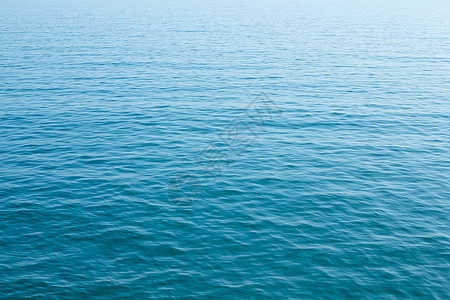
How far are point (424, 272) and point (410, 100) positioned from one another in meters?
38.2

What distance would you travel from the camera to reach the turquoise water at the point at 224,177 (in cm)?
2623

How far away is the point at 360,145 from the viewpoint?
45.2 m

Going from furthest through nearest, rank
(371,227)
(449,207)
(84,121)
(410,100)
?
1. (410,100)
2. (84,121)
3. (449,207)
4. (371,227)

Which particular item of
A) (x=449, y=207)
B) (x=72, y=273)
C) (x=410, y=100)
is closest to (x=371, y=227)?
(x=449, y=207)

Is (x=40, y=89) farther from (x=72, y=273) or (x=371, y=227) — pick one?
(x=371, y=227)

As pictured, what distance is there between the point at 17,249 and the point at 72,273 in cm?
492

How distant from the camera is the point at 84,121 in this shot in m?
52.0

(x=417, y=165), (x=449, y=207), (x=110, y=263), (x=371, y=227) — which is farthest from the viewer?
(x=417, y=165)

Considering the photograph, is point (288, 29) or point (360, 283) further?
point (288, 29)

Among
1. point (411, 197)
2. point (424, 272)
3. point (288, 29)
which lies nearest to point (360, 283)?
point (424, 272)

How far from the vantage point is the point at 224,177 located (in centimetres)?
3909

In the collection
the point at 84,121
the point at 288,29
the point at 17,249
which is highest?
the point at 288,29

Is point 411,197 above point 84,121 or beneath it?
beneath

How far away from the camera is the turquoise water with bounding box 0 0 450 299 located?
86.1 ft
